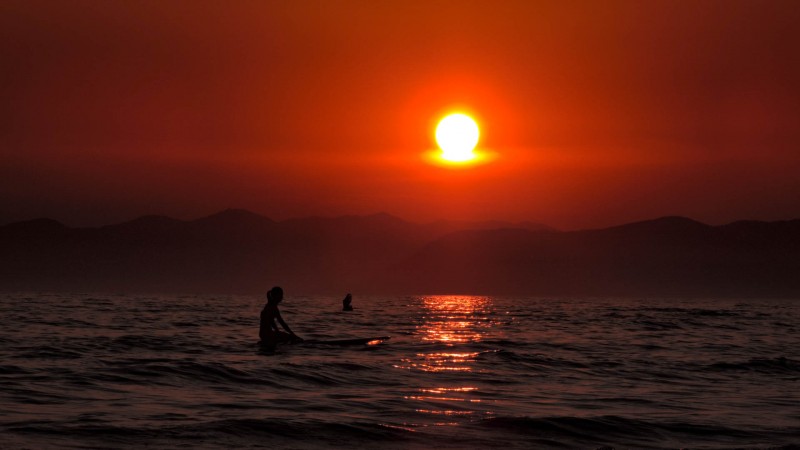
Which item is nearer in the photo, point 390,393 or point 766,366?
point 390,393

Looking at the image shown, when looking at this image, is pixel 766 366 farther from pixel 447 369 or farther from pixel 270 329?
pixel 270 329

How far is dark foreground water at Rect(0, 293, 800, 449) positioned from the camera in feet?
50.2

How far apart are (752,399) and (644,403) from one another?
9.04 ft

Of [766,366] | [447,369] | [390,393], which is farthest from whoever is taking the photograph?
[766,366]

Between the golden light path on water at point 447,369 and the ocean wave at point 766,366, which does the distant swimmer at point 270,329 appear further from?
the ocean wave at point 766,366

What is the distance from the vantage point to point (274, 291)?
28.0 metres

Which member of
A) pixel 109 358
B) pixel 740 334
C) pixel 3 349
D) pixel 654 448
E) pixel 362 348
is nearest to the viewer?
pixel 654 448

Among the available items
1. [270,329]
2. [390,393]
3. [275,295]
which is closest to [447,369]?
[390,393]

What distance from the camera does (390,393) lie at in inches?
802

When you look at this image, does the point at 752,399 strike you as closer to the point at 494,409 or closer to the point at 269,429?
the point at 494,409

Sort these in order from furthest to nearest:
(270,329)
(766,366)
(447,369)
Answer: (270,329) < (766,366) < (447,369)

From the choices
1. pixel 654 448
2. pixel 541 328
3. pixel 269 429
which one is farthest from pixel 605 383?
pixel 541 328

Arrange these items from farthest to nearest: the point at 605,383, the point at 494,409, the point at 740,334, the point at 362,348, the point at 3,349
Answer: the point at 740,334 < the point at 362,348 < the point at 3,349 < the point at 605,383 < the point at 494,409

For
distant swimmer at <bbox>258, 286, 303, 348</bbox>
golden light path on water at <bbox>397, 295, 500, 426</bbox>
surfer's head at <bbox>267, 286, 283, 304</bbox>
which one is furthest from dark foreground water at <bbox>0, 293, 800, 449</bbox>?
surfer's head at <bbox>267, 286, 283, 304</bbox>
